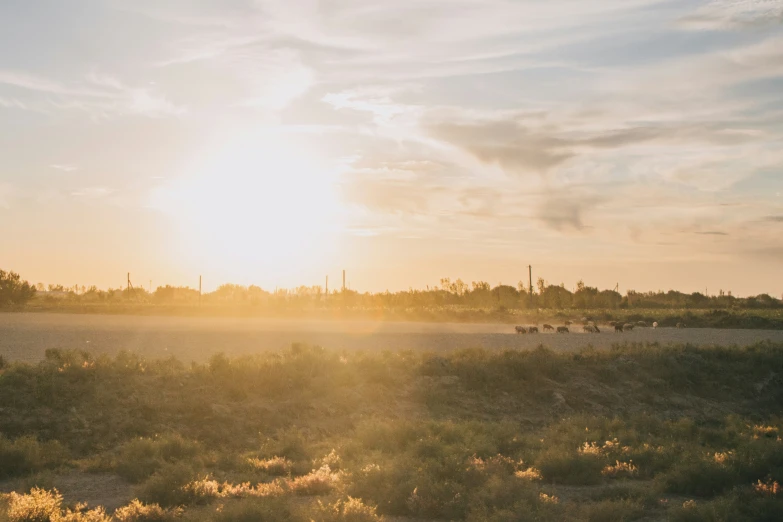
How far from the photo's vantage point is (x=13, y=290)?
8888cm

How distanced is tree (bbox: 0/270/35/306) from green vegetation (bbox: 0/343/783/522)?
7780 centimetres

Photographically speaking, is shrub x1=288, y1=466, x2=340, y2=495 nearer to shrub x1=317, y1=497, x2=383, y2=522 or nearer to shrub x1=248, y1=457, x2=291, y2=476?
shrub x1=248, y1=457, x2=291, y2=476

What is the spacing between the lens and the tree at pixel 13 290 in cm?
8738

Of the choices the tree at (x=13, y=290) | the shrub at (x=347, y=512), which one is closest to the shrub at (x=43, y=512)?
the shrub at (x=347, y=512)

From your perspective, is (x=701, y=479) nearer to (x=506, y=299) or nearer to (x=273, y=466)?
(x=273, y=466)

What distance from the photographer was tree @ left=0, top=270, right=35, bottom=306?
287 ft

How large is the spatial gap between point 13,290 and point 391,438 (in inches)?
3477

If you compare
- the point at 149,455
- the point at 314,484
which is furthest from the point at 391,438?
the point at 149,455

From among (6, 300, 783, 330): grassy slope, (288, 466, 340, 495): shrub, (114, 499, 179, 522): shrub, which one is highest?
(6, 300, 783, 330): grassy slope

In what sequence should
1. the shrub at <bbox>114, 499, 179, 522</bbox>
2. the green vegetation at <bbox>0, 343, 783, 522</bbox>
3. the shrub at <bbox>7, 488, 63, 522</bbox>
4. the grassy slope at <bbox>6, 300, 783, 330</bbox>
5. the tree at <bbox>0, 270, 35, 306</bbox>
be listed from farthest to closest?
the tree at <bbox>0, 270, 35, 306</bbox> → the grassy slope at <bbox>6, 300, 783, 330</bbox> → the green vegetation at <bbox>0, 343, 783, 522</bbox> → the shrub at <bbox>114, 499, 179, 522</bbox> → the shrub at <bbox>7, 488, 63, 522</bbox>

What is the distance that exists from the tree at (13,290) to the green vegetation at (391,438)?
77.8m

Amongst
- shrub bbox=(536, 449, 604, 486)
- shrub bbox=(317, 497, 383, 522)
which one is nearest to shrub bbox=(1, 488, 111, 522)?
shrub bbox=(317, 497, 383, 522)

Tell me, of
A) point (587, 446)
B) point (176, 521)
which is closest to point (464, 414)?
point (587, 446)

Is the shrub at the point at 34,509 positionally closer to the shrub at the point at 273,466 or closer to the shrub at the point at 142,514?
the shrub at the point at 142,514
